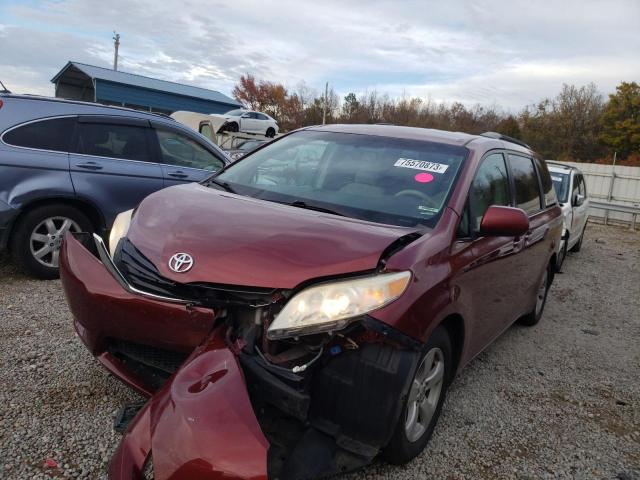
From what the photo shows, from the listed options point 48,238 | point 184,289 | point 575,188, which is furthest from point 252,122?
point 184,289

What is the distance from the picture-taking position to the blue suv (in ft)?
15.7

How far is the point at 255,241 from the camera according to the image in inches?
92.9

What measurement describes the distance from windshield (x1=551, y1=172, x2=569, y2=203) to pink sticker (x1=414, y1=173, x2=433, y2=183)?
21.5 ft

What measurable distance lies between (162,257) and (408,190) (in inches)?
57.9

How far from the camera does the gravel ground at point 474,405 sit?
2598 millimetres

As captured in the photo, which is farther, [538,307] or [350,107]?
[350,107]

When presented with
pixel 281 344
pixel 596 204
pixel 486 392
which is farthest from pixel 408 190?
pixel 596 204

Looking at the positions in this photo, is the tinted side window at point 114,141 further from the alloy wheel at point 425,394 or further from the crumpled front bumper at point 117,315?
the alloy wheel at point 425,394

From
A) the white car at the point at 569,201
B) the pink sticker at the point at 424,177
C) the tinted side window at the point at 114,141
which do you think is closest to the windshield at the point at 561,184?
the white car at the point at 569,201

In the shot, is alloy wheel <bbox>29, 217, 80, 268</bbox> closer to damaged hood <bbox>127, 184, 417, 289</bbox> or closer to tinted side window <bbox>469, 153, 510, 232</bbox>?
damaged hood <bbox>127, 184, 417, 289</bbox>

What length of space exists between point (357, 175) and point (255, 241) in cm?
114

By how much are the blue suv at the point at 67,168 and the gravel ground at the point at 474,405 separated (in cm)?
52

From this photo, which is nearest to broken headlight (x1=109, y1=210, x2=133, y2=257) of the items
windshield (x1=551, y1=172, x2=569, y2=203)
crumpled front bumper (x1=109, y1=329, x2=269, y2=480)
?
crumpled front bumper (x1=109, y1=329, x2=269, y2=480)

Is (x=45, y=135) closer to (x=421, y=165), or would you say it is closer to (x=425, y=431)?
(x=421, y=165)
